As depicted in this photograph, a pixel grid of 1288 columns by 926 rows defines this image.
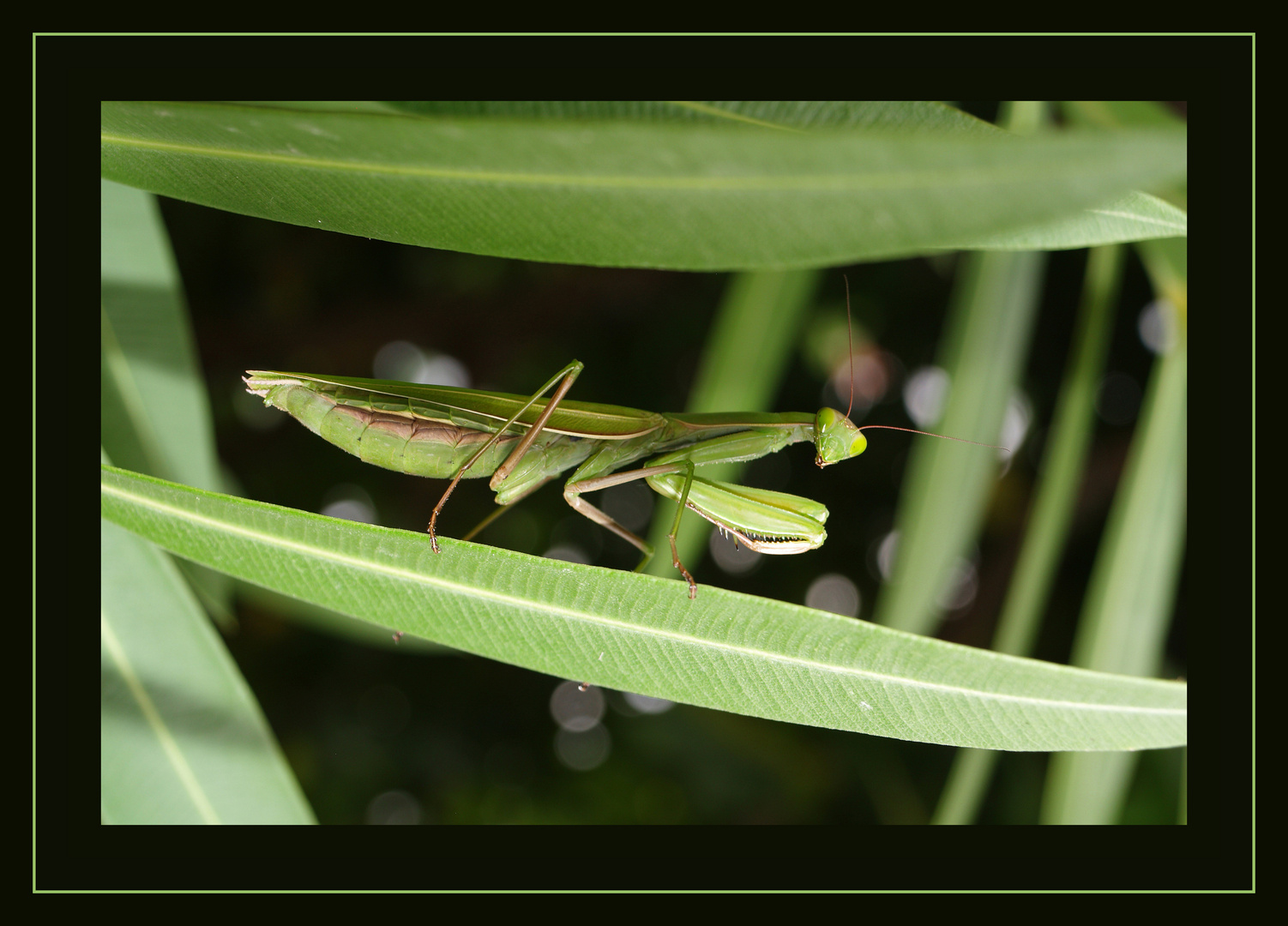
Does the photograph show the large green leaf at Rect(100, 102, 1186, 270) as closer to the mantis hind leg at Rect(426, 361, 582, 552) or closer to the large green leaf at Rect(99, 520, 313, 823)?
the mantis hind leg at Rect(426, 361, 582, 552)

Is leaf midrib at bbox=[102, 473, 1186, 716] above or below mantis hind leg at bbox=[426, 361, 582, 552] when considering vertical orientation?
below

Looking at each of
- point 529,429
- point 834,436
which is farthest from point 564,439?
point 834,436

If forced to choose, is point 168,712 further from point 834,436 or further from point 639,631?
point 834,436

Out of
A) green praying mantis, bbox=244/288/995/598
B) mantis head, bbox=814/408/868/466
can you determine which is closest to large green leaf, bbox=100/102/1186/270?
green praying mantis, bbox=244/288/995/598

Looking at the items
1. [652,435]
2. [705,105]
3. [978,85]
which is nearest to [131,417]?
[652,435]

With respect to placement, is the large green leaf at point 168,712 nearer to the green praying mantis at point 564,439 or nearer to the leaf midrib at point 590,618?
the leaf midrib at point 590,618

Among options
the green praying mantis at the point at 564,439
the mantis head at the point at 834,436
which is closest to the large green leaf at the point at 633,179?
the green praying mantis at the point at 564,439
